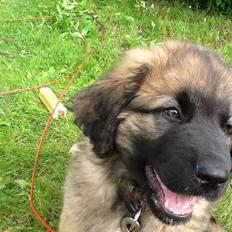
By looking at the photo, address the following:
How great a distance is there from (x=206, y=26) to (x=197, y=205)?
336 centimetres

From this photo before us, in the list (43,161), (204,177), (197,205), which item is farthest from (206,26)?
(204,177)

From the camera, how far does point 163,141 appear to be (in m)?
2.57

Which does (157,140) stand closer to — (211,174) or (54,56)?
(211,174)

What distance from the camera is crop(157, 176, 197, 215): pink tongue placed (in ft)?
8.91

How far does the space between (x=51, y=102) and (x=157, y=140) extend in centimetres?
197

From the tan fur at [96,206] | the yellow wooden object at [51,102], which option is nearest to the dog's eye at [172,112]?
the tan fur at [96,206]

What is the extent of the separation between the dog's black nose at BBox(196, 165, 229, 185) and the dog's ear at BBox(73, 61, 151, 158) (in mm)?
500

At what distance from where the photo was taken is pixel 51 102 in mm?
4430

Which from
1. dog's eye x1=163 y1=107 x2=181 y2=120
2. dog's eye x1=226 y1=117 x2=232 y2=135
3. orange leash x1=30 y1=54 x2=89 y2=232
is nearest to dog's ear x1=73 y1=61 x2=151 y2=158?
dog's eye x1=163 y1=107 x2=181 y2=120

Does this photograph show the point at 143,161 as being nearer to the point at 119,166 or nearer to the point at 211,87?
the point at 119,166

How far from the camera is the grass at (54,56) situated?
3.85 meters

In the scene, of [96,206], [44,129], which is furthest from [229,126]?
[44,129]

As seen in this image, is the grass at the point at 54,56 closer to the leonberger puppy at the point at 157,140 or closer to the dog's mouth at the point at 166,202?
the leonberger puppy at the point at 157,140

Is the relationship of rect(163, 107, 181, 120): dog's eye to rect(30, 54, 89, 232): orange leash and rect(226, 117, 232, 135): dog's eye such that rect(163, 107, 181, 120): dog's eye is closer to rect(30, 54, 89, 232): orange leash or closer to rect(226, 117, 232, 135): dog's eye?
rect(226, 117, 232, 135): dog's eye
